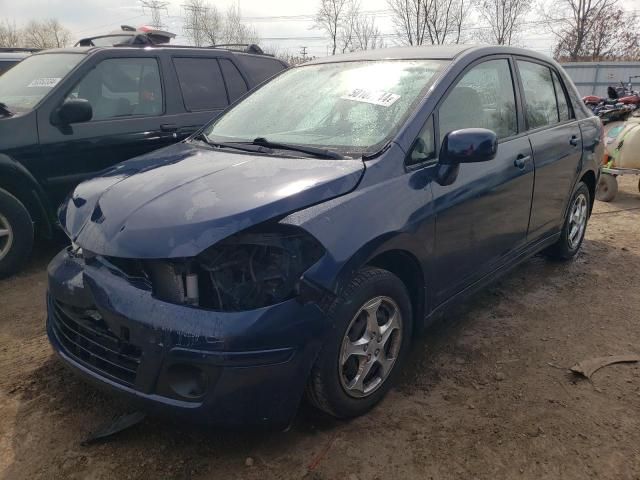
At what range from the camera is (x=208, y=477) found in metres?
2.17

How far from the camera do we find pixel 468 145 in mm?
2639

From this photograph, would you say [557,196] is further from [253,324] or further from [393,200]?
[253,324]

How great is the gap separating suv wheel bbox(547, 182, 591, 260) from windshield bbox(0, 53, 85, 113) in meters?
4.48

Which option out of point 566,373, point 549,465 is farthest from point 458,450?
point 566,373

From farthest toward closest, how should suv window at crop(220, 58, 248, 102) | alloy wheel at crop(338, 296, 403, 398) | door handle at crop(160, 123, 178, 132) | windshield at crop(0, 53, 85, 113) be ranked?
suv window at crop(220, 58, 248, 102), door handle at crop(160, 123, 178, 132), windshield at crop(0, 53, 85, 113), alloy wheel at crop(338, 296, 403, 398)

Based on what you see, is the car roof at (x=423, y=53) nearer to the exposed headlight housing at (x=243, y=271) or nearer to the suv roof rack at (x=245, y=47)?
the exposed headlight housing at (x=243, y=271)

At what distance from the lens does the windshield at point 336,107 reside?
2766 mm

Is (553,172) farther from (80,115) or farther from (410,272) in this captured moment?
(80,115)

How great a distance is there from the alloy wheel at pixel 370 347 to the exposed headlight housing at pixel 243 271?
401 millimetres

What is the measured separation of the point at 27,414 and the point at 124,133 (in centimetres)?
279

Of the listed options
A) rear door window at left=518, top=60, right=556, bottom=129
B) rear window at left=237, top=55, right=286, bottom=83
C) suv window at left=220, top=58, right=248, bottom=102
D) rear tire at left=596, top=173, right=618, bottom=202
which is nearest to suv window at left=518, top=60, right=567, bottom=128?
rear door window at left=518, top=60, right=556, bottom=129

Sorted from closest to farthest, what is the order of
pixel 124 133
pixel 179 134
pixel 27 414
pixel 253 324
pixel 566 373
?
pixel 253 324
pixel 27 414
pixel 566 373
pixel 124 133
pixel 179 134

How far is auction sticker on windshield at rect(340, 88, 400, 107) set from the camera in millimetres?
2865

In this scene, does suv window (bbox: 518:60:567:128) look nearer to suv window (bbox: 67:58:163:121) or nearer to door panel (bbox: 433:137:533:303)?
door panel (bbox: 433:137:533:303)
